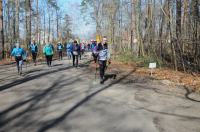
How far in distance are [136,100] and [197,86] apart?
4.82 m

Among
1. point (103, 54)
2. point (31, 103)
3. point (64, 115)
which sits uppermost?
point (103, 54)

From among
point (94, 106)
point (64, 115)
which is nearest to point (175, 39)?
point (94, 106)

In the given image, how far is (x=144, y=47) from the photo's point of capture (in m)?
29.6

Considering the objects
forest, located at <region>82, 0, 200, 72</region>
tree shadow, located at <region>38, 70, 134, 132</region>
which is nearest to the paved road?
tree shadow, located at <region>38, 70, 134, 132</region>

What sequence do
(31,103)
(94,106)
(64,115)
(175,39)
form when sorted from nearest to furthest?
(64,115)
(94,106)
(31,103)
(175,39)

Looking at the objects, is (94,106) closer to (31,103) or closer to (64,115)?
(64,115)

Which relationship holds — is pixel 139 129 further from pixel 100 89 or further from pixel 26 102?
pixel 100 89

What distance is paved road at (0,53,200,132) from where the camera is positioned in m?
8.38

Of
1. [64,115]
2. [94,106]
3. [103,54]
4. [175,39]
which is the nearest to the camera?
[64,115]

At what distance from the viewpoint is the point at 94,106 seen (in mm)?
10641

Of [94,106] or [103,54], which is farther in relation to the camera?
[103,54]

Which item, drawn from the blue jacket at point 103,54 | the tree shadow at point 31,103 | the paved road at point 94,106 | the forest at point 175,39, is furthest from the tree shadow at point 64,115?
the forest at point 175,39

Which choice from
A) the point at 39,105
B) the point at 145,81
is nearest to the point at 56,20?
the point at 145,81

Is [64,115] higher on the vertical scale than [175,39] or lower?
lower
